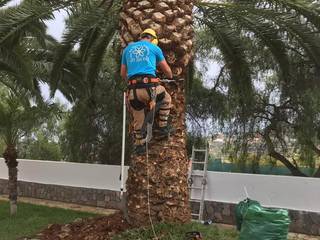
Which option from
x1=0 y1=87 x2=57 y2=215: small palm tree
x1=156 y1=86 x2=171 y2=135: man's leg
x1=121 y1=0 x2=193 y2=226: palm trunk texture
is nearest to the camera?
x1=156 y1=86 x2=171 y2=135: man's leg

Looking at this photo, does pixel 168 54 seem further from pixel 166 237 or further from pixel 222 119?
pixel 222 119

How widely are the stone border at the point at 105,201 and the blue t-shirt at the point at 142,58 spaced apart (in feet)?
13.2

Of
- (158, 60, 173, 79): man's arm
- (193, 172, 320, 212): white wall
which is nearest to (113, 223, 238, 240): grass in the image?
(158, 60, 173, 79): man's arm

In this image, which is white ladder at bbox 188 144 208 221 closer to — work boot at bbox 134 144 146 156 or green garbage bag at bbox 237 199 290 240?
work boot at bbox 134 144 146 156

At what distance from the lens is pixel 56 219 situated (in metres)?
14.1

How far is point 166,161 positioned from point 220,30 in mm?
4336

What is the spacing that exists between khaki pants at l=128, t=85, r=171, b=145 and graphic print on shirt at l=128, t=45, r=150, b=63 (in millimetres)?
447

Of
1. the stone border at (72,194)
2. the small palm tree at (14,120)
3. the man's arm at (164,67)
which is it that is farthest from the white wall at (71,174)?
the man's arm at (164,67)

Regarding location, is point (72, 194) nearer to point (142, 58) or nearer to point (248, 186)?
point (248, 186)

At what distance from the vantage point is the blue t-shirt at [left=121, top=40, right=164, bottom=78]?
25.8 feet

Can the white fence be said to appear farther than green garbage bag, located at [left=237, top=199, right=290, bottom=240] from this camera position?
Yes

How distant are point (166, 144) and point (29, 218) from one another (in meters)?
6.41

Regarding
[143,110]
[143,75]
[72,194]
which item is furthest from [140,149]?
[72,194]

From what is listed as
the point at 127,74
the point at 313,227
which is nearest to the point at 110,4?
the point at 127,74
